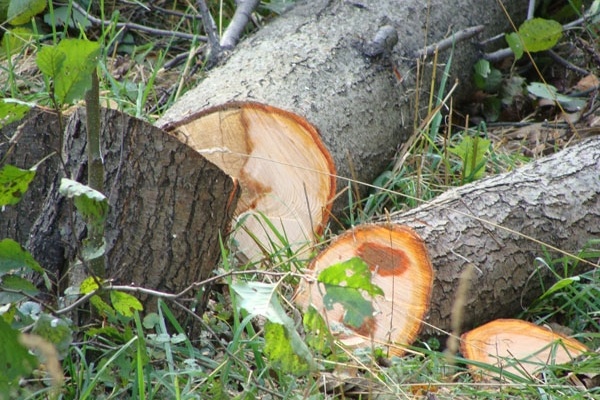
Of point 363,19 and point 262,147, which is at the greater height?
point 363,19

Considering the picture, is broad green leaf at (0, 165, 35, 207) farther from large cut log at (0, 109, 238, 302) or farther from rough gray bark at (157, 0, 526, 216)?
rough gray bark at (157, 0, 526, 216)

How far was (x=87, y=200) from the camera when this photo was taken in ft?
5.08

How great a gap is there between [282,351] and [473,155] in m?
1.91

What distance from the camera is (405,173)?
3.39 meters

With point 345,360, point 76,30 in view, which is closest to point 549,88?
point 345,360

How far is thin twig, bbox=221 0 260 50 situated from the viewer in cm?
363

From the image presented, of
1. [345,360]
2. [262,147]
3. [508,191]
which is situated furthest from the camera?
[262,147]

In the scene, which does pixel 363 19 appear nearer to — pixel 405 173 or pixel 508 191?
pixel 405 173

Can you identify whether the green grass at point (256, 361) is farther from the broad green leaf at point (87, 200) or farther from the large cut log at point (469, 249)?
the broad green leaf at point (87, 200)

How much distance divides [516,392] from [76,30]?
328cm

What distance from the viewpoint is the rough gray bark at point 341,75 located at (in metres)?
2.98

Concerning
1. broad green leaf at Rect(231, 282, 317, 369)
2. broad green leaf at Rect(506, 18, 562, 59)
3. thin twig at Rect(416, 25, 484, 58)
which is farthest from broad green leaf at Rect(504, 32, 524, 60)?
broad green leaf at Rect(231, 282, 317, 369)

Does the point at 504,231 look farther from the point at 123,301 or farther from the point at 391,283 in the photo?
the point at 123,301

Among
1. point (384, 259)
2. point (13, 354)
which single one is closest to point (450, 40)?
point (384, 259)
